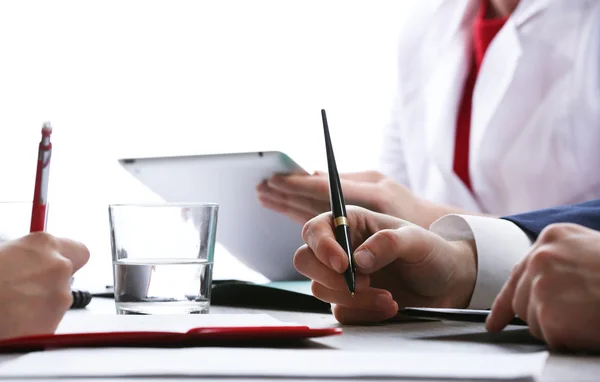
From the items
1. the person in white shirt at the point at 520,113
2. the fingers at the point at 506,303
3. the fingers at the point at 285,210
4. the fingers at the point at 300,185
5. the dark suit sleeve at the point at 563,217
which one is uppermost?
the person in white shirt at the point at 520,113

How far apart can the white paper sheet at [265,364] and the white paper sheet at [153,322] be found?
0.28ft

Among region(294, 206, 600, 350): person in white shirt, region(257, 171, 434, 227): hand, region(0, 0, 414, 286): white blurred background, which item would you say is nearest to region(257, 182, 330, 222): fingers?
region(257, 171, 434, 227): hand

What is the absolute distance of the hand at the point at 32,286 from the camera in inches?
18.5

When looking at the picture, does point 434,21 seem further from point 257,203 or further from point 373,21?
point 257,203

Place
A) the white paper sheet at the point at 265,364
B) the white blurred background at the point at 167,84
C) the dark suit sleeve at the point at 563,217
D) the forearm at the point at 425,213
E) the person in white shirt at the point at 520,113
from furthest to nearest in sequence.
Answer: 1. the white blurred background at the point at 167,84
2. the person in white shirt at the point at 520,113
3. the forearm at the point at 425,213
4. the dark suit sleeve at the point at 563,217
5. the white paper sheet at the point at 265,364

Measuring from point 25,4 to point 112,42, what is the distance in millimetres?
237

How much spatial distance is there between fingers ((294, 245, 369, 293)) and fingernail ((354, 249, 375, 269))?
0.03m

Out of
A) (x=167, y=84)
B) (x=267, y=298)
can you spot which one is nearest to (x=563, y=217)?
(x=267, y=298)

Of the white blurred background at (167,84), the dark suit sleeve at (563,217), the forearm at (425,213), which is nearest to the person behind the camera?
the dark suit sleeve at (563,217)

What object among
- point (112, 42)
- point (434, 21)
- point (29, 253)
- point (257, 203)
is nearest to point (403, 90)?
point (434, 21)

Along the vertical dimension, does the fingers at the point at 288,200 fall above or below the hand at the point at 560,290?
above

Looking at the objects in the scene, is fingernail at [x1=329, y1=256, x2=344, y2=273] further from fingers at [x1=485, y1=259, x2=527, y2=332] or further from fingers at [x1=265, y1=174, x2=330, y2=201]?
fingers at [x1=265, y1=174, x2=330, y2=201]

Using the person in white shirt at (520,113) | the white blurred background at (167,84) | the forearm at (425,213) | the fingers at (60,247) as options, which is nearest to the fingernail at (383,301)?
the fingers at (60,247)

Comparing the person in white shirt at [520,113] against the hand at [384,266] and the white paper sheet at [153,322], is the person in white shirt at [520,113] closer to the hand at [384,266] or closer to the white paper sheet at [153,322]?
the hand at [384,266]
